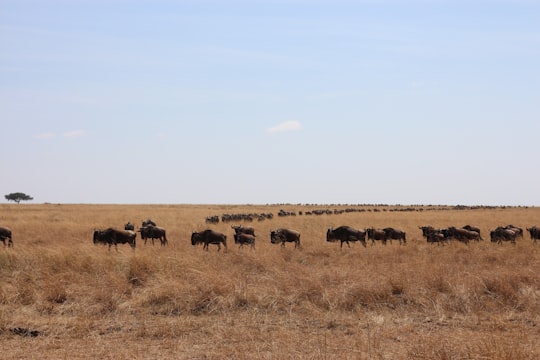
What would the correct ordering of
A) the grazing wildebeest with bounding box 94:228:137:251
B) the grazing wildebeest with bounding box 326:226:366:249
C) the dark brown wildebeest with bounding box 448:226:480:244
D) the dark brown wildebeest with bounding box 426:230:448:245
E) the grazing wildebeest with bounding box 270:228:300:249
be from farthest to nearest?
the dark brown wildebeest with bounding box 448:226:480:244 → the grazing wildebeest with bounding box 326:226:366:249 → the dark brown wildebeest with bounding box 426:230:448:245 → the grazing wildebeest with bounding box 270:228:300:249 → the grazing wildebeest with bounding box 94:228:137:251

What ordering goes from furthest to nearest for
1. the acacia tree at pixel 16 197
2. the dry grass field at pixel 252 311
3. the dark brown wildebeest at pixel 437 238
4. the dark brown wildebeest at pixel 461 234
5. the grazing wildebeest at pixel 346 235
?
the acacia tree at pixel 16 197, the dark brown wildebeest at pixel 461 234, the grazing wildebeest at pixel 346 235, the dark brown wildebeest at pixel 437 238, the dry grass field at pixel 252 311

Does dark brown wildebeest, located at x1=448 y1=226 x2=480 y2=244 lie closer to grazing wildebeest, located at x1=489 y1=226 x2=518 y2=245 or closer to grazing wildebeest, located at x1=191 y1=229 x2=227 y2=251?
grazing wildebeest, located at x1=489 y1=226 x2=518 y2=245

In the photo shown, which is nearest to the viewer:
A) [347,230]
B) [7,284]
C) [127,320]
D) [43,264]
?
[127,320]

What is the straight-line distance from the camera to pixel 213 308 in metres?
10.1

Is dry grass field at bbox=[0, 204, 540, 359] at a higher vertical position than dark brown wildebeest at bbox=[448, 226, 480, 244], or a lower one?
lower

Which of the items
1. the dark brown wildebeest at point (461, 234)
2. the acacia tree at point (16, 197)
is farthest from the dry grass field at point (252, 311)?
the acacia tree at point (16, 197)

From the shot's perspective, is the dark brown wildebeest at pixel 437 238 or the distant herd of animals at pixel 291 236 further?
the dark brown wildebeest at pixel 437 238

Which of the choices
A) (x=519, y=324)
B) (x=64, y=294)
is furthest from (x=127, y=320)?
(x=519, y=324)

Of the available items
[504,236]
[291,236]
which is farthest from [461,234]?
[291,236]

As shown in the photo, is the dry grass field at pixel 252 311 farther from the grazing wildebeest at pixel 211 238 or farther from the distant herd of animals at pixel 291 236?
the distant herd of animals at pixel 291 236

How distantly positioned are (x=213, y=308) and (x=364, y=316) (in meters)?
2.83

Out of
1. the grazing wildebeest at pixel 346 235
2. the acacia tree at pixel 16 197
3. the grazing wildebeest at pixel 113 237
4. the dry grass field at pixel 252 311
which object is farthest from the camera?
the acacia tree at pixel 16 197

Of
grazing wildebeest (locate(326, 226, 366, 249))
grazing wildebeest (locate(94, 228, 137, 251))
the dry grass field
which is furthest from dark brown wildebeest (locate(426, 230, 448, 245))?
grazing wildebeest (locate(94, 228, 137, 251))

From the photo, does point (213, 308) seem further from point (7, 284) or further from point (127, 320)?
point (7, 284)
